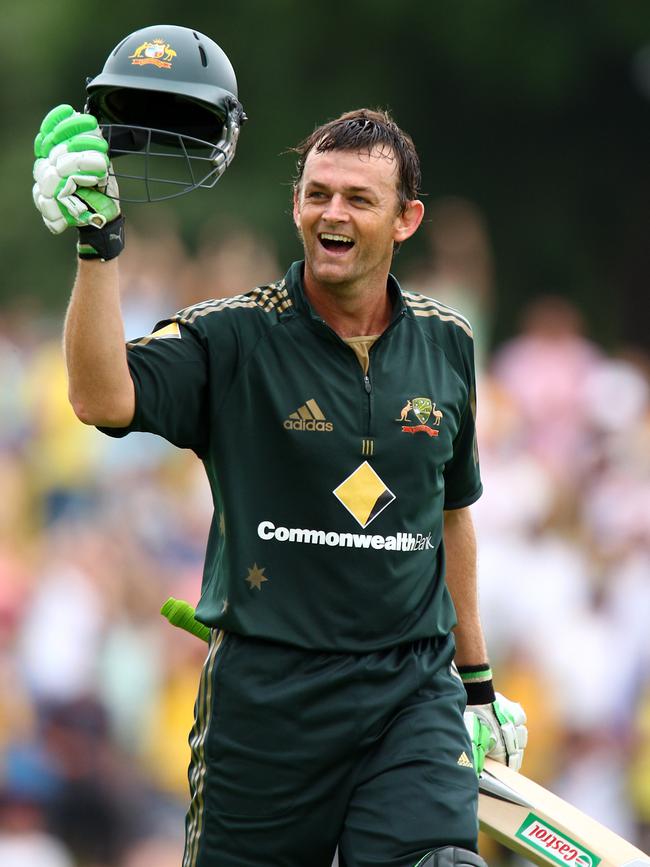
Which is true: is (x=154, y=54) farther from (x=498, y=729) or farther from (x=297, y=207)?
(x=498, y=729)

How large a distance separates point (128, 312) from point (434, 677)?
7.05 meters

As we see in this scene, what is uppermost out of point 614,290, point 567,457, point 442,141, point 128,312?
point 442,141

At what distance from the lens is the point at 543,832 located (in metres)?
5.00

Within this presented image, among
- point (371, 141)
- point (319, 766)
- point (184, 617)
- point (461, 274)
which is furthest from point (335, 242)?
point (461, 274)

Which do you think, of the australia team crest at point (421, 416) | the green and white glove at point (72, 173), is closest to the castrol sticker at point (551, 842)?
the australia team crest at point (421, 416)

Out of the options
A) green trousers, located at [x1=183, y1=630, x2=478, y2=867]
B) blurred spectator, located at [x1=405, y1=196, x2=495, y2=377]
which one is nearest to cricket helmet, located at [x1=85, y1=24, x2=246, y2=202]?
green trousers, located at [x1=183, y1=630, x2=478, y2=867]

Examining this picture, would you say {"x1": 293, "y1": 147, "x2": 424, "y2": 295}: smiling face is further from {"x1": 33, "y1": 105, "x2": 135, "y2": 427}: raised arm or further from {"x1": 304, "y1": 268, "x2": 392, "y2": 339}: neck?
{"x1": 33, "y1": 105, "x2": 135, "y2": 427}: raised arm

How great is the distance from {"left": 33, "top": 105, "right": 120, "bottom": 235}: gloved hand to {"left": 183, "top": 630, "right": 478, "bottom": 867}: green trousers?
1.21 m

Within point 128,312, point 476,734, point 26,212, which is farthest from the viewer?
point 26,212

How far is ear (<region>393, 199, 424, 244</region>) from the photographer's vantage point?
470cm

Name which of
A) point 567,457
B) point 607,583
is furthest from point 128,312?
point 607,583

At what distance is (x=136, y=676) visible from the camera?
878cm

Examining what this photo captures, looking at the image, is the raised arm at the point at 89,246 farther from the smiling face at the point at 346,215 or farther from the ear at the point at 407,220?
the ear at the point at 407,220

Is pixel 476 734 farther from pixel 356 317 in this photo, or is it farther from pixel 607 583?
pixel 607 583
